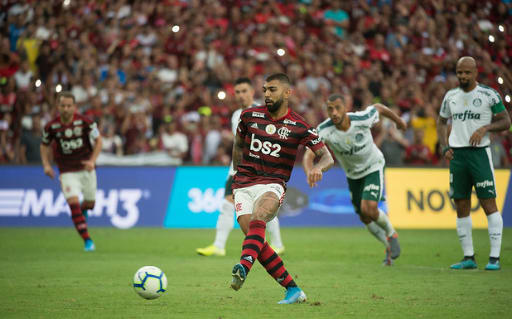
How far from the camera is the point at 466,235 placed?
35.0 ft

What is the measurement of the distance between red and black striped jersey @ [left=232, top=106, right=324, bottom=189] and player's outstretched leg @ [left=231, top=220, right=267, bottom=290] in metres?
0.61

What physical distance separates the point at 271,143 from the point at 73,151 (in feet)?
23.0

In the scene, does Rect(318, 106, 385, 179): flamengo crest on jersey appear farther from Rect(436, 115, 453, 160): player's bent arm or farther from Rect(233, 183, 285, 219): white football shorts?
Rect(233, 183, 285, 219): white football shorts

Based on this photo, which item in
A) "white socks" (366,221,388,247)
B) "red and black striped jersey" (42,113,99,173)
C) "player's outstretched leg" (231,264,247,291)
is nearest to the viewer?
"player's outstretched leg" (231,264,247,291)

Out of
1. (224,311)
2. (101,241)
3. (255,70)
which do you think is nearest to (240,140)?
(224,311)

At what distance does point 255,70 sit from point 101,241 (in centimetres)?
843

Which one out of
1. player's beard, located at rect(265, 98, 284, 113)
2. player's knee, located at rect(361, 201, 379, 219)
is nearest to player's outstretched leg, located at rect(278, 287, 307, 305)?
player's beard, located at rect(265, 98, 284, 113)

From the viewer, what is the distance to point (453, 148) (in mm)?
10727

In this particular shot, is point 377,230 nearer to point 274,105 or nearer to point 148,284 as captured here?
point 274,105

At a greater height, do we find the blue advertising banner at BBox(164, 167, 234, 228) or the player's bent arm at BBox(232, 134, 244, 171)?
the player's bent arm at BBox(232, 134, 244, 171)

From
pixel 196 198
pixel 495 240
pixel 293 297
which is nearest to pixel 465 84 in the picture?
pixel 495 240

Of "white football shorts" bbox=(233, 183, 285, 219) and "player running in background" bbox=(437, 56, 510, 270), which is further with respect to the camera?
"player running in background" bbox=(437, 56, 510, 270)

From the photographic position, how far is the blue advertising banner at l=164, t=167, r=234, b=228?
18484mm

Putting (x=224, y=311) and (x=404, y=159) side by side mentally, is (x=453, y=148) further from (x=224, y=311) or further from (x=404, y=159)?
(x=404, y=159)
